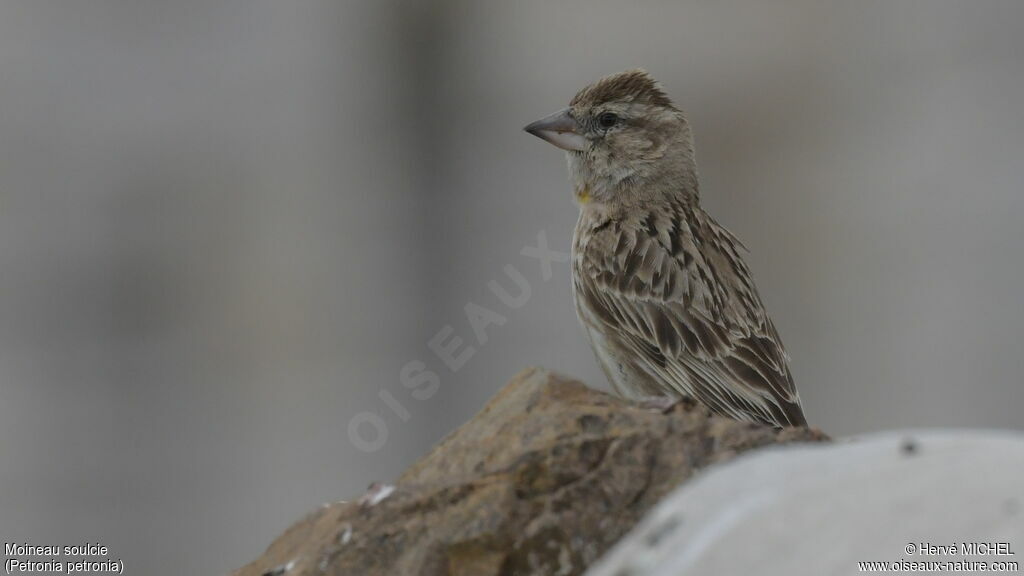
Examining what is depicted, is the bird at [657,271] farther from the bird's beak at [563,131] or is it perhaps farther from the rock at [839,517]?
the rock at [839,517]

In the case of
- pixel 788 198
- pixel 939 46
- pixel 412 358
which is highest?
pixel 939 46

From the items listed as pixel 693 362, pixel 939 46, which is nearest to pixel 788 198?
pixel 939 46

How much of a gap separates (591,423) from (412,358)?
6215 millimetres

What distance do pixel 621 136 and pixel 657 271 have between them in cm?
48

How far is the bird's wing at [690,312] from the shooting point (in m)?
3.99

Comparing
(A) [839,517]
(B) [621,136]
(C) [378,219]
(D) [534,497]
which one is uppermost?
(B) [621,136]

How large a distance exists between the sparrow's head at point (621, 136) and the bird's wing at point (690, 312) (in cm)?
14

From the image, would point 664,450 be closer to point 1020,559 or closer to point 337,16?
point 1020,559

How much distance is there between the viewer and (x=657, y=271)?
4230 mm

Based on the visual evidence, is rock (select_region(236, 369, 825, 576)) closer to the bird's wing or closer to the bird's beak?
the bird's wing

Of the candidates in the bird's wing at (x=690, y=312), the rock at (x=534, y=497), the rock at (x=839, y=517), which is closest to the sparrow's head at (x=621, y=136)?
the bird's wing at (x=690, y=312)

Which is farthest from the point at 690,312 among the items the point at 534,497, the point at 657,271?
the point at 534,497

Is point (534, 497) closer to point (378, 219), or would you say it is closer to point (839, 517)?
point (839, 517)

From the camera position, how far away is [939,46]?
8.47m
